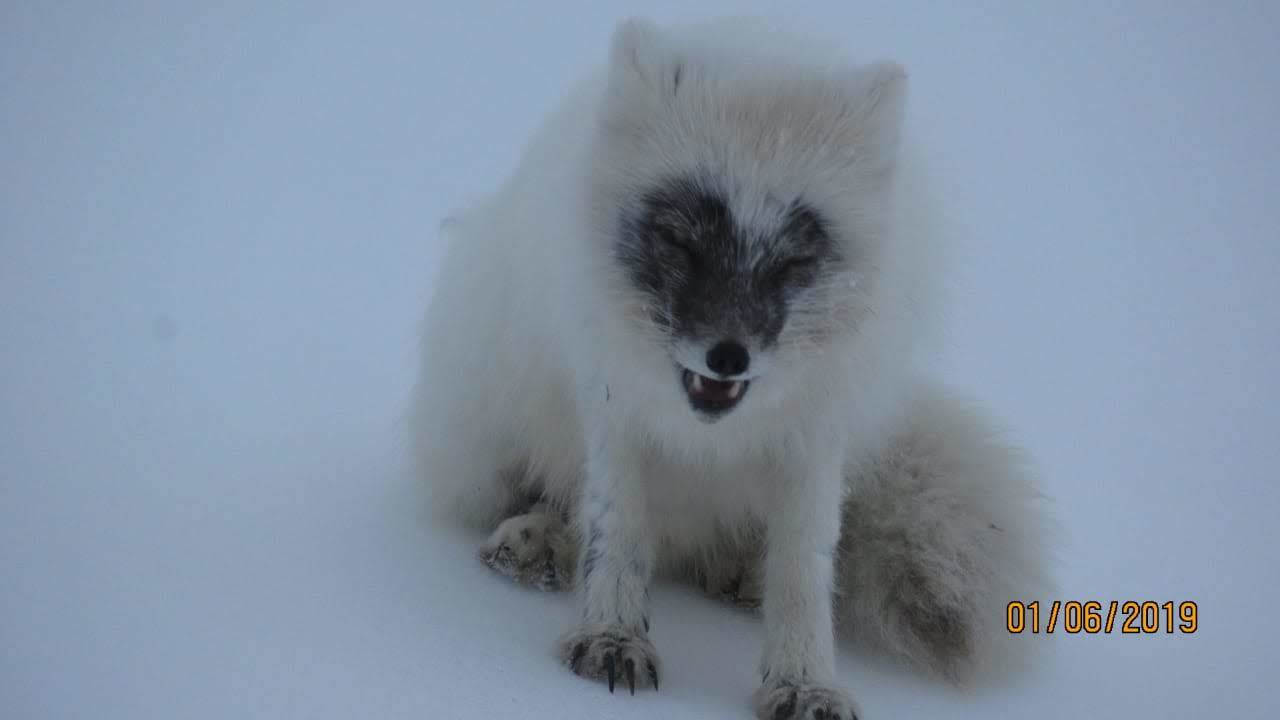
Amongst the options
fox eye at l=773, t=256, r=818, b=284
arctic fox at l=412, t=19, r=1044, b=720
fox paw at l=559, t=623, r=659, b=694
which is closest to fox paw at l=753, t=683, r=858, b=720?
arctic fox at l=412, t=19, r=1044, b=720

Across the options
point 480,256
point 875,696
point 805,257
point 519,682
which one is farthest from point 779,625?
point 480,256

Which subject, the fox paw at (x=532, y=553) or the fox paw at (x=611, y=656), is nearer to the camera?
the fox paw at (x=611, y=656)

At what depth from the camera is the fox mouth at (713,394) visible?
2332 millimetres

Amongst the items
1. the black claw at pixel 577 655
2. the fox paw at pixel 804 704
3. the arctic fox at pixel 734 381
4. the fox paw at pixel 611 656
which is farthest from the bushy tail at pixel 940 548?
the black claw at pixel 577 655

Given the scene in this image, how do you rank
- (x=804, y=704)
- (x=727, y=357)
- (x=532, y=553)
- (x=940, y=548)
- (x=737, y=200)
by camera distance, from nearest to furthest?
(x=727, y=357)
(x=737, y=200)
(x=804, y=704)
(x=940, y=548)
(x=532, y=553)

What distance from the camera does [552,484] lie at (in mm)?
3215

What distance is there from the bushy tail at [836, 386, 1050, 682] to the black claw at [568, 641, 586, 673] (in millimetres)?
824

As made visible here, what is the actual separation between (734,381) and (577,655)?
72 cm

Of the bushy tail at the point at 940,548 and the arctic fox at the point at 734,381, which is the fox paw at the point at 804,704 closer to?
the arctic fox at the point at 734,381

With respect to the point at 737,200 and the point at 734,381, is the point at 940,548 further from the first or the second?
the point at 737,200

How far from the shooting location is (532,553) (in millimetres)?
3119

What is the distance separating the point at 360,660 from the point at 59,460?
1.35m

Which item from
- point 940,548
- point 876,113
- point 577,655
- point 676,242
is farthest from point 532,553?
point 876,113

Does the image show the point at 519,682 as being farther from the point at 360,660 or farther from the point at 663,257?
the point at 663,257
